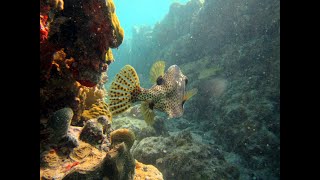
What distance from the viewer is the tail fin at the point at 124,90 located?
389 centimetres

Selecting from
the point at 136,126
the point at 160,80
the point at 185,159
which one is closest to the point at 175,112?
the point at 160,80

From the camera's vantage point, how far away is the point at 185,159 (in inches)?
270

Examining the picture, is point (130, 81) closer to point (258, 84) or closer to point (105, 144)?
point (105, 144)

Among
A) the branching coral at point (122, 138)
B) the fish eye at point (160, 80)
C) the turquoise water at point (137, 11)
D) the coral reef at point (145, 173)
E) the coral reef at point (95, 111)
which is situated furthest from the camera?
the turquoise water at point (137, 11)

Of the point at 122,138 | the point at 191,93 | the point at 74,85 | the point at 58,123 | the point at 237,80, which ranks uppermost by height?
the point at 237,80

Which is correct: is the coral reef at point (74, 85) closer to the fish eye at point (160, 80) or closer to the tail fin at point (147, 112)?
the tail fin at point (147, 112)

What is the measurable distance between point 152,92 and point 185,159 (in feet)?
11.2

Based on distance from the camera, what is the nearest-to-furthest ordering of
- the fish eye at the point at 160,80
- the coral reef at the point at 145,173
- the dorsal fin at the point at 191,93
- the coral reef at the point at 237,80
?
the dorsal fin at the point at 191,93 < the fish eye at the point at 160,80 < the coral reef at the point at 145,173 < the coral reef at the point at 237,80

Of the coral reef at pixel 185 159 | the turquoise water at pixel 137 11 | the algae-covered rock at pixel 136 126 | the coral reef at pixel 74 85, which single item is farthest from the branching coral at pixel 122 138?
the turquoise water at pixel 137 11

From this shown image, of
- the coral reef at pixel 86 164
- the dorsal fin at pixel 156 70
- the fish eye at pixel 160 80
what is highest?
the dorsal fin at pixel 156 70

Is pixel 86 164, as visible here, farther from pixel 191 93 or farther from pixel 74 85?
pixel 191 93

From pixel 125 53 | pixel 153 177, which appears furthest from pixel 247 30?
pixel 125 53

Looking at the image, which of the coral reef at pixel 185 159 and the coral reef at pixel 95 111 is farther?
the coral reef at pixel 185 159

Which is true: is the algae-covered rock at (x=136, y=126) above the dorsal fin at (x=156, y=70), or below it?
below
